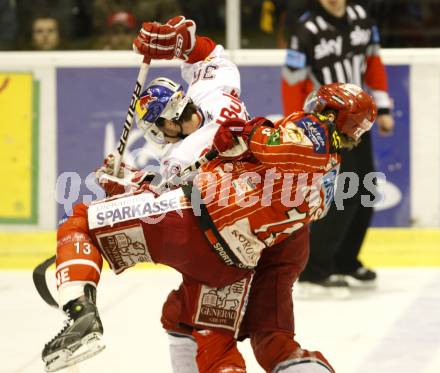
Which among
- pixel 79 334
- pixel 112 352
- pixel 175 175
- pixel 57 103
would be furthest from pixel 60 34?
pixel 79 334

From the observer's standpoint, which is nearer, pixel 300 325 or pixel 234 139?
pixel 234 139

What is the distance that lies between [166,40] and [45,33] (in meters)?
2.94

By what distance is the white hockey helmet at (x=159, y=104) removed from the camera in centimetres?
337

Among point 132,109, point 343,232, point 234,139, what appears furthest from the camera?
point 343,232

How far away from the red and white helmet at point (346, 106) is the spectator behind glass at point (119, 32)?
3.34 meters

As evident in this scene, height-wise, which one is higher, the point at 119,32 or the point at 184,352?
the point at 119,32

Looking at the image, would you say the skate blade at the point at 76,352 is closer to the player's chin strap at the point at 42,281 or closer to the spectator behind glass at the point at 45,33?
the player's chin strap at the point at 42,281

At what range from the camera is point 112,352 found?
4.25 m

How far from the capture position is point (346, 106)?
10.2 ft

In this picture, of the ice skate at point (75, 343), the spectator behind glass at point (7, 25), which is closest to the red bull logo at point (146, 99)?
the ice skate at point (75, 343)

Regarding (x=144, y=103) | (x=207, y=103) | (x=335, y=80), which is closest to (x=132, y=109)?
(x=144, y=103)

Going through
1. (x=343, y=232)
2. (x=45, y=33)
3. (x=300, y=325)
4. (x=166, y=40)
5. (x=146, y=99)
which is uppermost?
(x=166, y=40)

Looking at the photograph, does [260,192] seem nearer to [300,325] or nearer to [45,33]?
[300,325]

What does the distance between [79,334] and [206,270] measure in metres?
0.48
